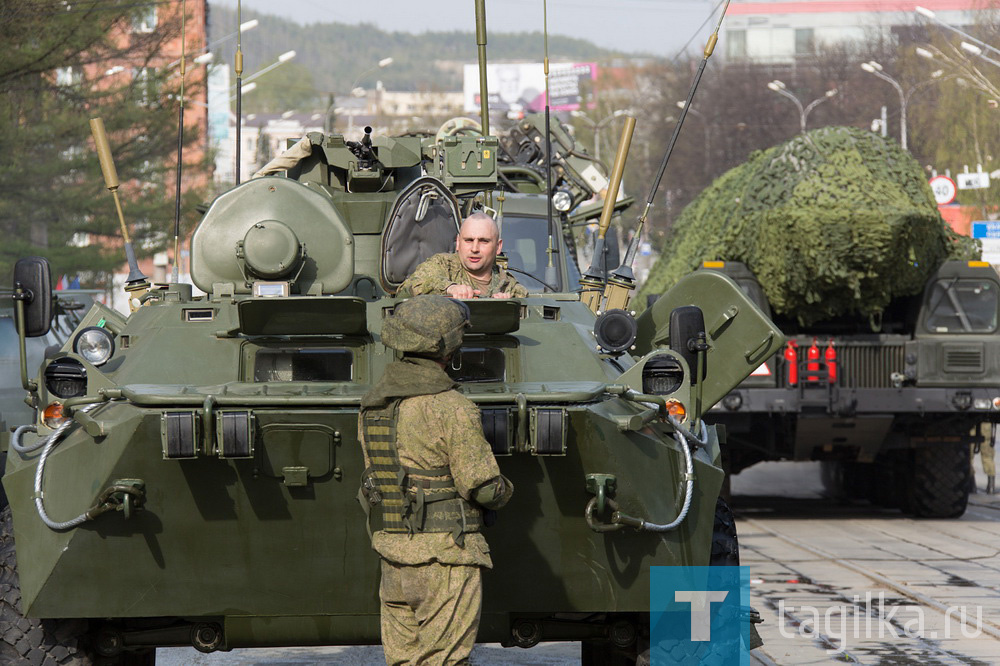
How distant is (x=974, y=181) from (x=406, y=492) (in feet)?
96.5

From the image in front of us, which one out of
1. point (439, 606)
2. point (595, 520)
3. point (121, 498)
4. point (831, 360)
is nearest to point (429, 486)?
point (439, 606)

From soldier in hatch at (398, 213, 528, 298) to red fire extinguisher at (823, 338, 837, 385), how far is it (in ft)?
28.1

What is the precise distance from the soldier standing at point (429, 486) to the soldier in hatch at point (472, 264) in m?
1.53

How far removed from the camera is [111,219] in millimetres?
30328

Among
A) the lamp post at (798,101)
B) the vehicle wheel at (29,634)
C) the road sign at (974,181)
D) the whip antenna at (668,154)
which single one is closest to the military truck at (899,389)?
the whip antenna at (668,154)

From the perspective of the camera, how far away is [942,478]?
1602 cm

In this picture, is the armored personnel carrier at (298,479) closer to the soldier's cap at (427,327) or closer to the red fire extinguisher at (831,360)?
the soldier's cap at (427,327)

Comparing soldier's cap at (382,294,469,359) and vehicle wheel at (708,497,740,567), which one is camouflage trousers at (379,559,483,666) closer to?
soldier's cap at (382,294,469,359)

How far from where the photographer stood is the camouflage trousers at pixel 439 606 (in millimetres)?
5750

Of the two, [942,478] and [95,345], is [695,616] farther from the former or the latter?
[942,478]

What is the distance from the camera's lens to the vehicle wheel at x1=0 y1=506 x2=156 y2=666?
6625mm

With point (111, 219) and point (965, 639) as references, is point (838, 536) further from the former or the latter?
point (111, 219)

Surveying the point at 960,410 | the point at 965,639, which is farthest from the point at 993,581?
the point at 960,410

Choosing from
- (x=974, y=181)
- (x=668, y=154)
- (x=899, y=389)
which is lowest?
(x=899, y=389)
